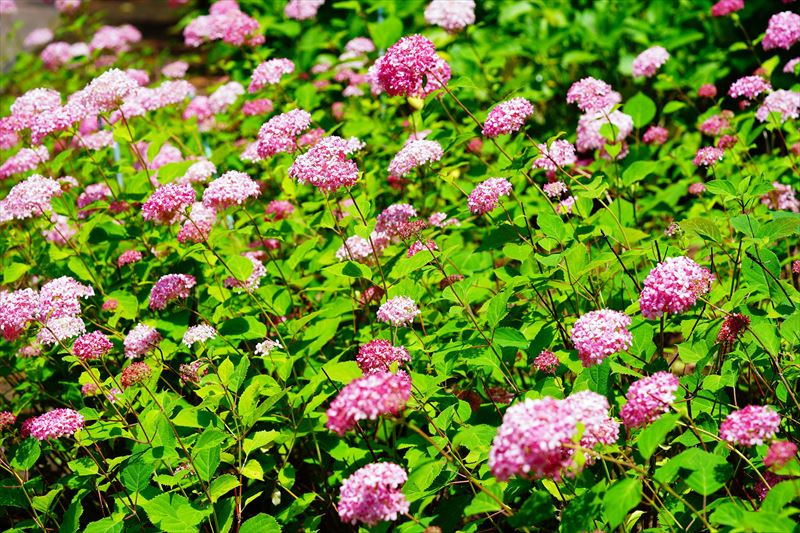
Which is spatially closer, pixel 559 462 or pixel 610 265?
pixel 559 462

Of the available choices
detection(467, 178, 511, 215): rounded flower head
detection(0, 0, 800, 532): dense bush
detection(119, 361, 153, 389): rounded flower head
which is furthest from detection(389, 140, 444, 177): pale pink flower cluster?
detection(119, 361, 153, 389): rounded flower head

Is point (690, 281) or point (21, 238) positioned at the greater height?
point (690, 281)

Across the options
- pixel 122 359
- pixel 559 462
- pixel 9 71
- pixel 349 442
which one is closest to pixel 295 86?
pixel 122 359

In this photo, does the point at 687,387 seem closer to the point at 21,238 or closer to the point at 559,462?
the point at 559,462

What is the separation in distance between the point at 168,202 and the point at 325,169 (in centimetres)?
58

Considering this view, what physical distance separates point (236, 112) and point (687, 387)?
3901 millimetres

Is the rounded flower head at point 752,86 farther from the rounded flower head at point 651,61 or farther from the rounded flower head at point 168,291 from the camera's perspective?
the rounded flower head at point 168,291

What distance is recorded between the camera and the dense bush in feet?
6.59

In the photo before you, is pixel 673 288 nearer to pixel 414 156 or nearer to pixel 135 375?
pixel 414 156

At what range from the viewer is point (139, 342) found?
2836 mm

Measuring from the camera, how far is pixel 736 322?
7.19 feet

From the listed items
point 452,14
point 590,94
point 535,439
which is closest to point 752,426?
point 535,439

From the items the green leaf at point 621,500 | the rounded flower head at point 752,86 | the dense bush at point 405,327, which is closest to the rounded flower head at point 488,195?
the dense bush at point 405,327

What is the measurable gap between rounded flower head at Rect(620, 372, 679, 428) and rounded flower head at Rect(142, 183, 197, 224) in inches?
64.0
